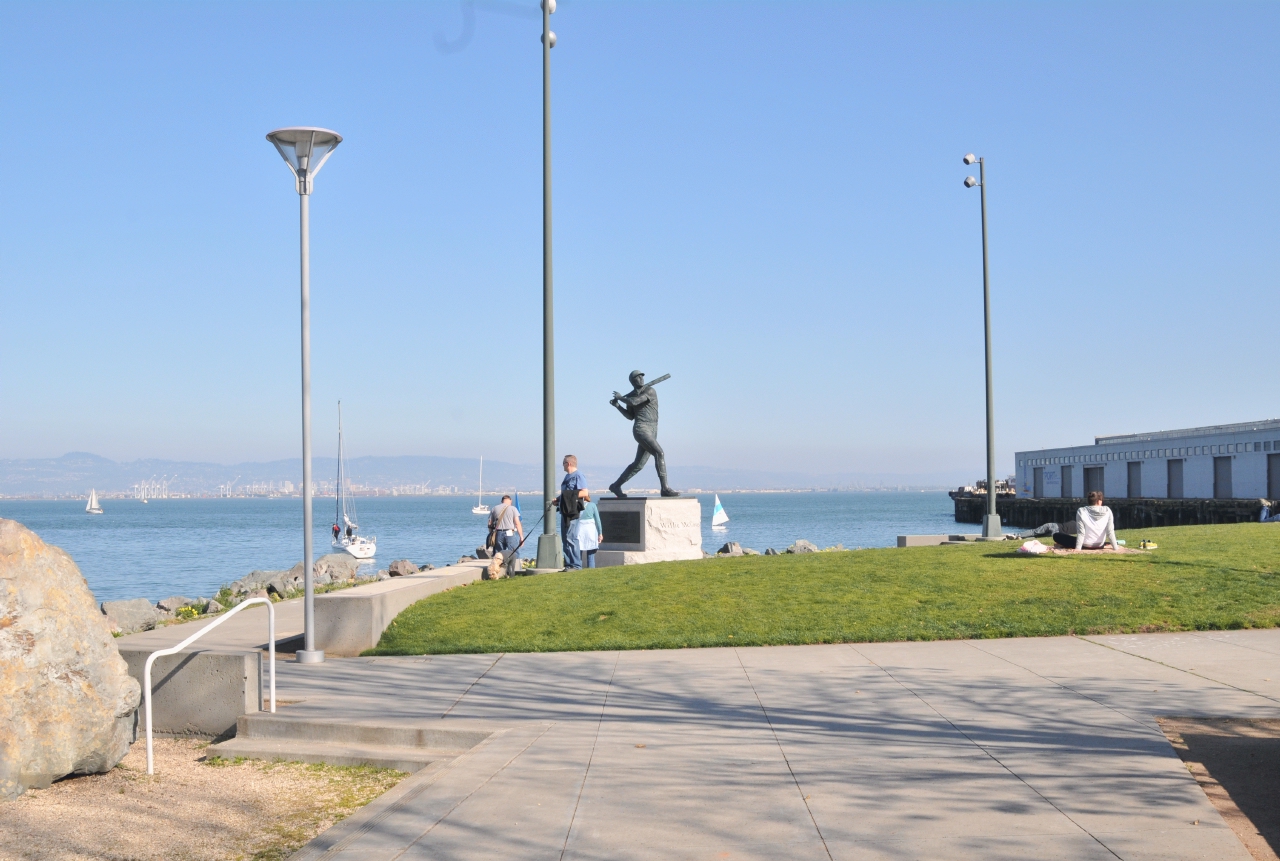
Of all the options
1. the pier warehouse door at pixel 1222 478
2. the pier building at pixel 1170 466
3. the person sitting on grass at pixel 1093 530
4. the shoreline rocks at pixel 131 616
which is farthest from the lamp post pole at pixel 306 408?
the pier warehouse door at pixel 1222 478

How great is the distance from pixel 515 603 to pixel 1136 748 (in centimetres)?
810

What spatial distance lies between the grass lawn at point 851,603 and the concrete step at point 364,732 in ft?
12.2

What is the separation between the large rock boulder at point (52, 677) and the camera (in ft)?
20.1

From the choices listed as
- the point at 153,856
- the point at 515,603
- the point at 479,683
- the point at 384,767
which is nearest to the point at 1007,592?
the point at 515,603

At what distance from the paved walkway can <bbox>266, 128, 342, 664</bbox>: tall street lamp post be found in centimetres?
48

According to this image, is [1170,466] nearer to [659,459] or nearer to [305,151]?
[659,459]

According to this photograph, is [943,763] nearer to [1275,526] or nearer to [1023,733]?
[1023,733]

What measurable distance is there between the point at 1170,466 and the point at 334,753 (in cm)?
7509

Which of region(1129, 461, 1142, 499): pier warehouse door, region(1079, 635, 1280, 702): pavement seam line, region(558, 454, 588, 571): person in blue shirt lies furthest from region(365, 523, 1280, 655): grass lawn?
region(1129, 461, 1142, 499): pier warehouse door

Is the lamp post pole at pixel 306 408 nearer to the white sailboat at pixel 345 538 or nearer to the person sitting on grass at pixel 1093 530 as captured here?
the person sitting on grass at pixel 1093 530

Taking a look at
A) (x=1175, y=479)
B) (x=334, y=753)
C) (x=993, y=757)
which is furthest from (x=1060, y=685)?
(x=1175, y=479)

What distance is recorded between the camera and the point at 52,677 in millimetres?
6301

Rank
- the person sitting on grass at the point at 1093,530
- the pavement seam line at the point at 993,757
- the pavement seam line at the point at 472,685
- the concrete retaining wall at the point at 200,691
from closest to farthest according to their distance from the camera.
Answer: the pavement seam line at the point at 993,757
the concrete retaining wall at the point at 200,691
the pavement seam line at the point at 472,685
the person sitting on grass at the point at 1093,530

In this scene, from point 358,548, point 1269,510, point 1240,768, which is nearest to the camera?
point 1240,768
